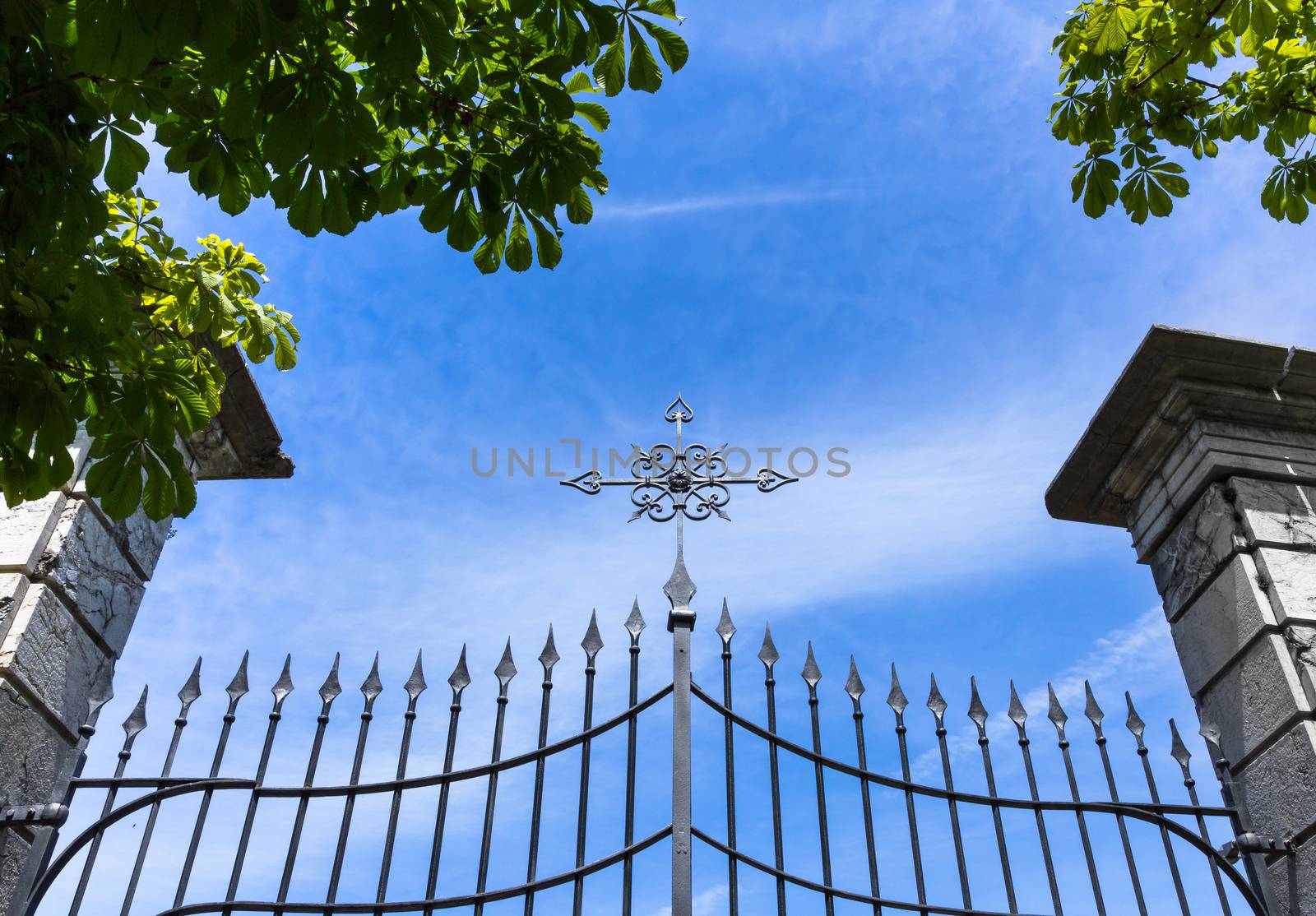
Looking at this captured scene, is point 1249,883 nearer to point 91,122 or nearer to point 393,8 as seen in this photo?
point 393,8

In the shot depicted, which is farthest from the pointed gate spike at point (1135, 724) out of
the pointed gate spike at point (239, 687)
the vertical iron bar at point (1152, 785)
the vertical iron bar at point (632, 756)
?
the pointed gate spike at point (239, 687)

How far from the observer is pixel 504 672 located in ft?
12.5

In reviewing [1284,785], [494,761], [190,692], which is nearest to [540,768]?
[494,761]

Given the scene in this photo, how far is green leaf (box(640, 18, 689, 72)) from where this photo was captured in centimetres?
243

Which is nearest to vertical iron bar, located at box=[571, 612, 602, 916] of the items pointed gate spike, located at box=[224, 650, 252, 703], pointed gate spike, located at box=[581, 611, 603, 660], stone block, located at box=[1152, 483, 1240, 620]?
pointed gate spike, located at box=[581, 611, 603, 660]

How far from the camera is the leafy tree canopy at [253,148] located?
212cm

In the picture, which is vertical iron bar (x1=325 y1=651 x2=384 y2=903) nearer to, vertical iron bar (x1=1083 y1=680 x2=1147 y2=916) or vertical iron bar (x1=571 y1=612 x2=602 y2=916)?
vertical iron bar (x1=571 y1=612 x2=602 y2=916)

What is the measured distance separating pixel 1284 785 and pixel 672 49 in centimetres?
331

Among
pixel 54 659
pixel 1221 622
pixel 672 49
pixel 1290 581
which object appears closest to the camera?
pixel 672 49

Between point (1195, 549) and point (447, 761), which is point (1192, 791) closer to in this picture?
point (1195, 549)

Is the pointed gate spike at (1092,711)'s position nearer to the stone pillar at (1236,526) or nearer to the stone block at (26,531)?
the stone pillar at (1236,526)

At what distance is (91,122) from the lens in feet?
8.19

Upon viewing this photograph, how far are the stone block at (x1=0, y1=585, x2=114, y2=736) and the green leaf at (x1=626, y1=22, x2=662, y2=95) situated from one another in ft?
9.37

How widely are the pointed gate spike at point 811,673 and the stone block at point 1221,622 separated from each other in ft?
5.30
